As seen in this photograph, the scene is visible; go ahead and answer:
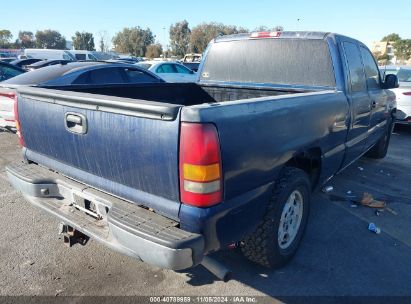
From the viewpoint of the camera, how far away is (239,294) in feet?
9.12

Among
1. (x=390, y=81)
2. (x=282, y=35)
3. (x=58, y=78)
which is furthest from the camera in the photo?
(x=58, y=78)

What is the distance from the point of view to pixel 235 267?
3.11 m

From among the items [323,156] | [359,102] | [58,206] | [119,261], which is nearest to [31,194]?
[58,206]

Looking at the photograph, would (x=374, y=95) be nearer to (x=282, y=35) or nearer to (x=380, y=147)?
(x=282, y=35)

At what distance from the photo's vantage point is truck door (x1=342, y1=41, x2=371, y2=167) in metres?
3.93

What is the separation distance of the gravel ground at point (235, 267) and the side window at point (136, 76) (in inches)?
170

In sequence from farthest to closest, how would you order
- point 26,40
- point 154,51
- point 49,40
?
point 49,40 → point 26,40 → point 154,51

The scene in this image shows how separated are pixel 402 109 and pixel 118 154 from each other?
8.34m

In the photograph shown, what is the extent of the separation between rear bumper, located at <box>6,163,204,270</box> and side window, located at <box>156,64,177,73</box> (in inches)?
436

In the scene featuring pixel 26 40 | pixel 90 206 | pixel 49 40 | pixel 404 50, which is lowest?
pixel 90 206

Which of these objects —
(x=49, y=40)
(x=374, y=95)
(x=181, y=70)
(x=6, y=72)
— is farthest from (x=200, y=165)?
(x=49, y=40)

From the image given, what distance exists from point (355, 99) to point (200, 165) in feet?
8.75

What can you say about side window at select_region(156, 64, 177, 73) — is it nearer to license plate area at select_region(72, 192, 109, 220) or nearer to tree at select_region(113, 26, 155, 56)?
license plate area at select_region(72, 192, 109, 220)

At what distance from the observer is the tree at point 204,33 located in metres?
70.6
